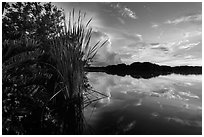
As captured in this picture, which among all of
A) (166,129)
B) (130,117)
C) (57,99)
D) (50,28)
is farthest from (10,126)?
(50,28)

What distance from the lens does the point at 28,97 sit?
6.88 feet

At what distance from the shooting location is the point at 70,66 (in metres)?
2.44

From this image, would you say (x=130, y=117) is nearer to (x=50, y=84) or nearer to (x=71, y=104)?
(x=71, y=104)

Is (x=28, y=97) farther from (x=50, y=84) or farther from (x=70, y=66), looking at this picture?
(x=50, y=84)

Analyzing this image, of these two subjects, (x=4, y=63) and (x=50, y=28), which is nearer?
(x=4, y=63)

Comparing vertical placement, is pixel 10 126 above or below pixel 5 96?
→ below

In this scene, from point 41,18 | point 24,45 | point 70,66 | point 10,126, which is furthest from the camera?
point 41,18

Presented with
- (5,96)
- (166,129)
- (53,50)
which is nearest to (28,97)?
(5,96)

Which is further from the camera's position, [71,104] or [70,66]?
[71,104]

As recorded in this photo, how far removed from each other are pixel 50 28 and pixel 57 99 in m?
2.35

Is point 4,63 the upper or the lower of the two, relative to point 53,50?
lower

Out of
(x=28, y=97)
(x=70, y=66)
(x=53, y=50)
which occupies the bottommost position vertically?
(x=28, y=97)

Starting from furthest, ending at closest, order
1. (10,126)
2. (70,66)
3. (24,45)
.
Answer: (70,66), (24,45), (10,126)

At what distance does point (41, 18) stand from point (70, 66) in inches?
106
